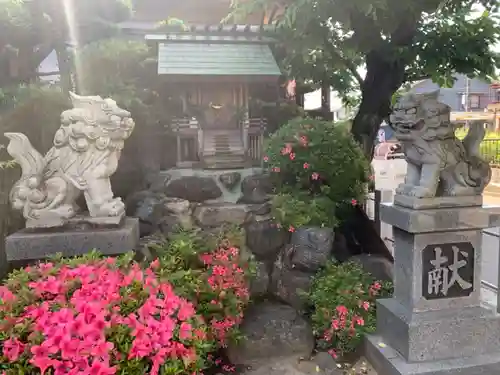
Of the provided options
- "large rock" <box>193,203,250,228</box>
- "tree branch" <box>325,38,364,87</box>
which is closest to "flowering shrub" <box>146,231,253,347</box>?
"large rock" <box>193,203,250,228</box>

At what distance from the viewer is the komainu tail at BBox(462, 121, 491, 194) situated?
3.79 metres

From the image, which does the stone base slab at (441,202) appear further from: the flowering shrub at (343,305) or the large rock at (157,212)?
the large rock at (157,212)

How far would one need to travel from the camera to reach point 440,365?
3719mm

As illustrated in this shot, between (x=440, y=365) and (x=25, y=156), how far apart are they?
445 centimetres

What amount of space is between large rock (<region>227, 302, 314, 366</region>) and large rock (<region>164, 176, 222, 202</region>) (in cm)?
234

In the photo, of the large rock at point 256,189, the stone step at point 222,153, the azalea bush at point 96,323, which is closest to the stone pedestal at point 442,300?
the azalea bush at point 96,323

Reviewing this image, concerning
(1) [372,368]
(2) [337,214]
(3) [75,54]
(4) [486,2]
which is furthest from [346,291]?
(3) [75,54]

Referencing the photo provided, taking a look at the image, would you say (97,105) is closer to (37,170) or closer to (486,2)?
(37,170)

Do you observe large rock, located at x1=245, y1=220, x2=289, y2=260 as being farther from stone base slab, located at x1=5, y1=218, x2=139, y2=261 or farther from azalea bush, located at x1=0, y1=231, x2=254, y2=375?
azalea bush, located at x1=0, y1=231, x2=254, y2=375

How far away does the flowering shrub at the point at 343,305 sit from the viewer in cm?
434

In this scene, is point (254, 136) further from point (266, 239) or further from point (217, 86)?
point (266, 239)

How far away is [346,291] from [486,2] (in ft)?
12.8

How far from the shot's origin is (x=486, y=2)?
497 cm

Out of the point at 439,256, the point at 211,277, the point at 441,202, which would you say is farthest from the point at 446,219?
the point at 211,277
